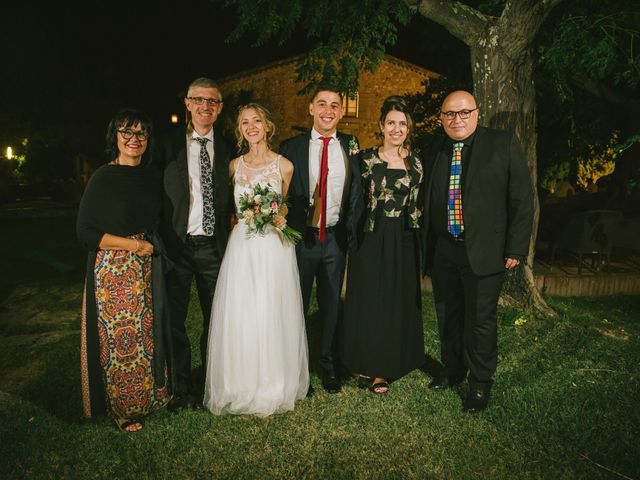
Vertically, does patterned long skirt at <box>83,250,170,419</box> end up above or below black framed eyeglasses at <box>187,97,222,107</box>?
below

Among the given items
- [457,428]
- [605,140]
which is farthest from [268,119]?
[605,140]

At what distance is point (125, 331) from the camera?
12.6 ft

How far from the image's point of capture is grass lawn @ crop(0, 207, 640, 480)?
3467mm

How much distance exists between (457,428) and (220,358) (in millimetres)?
1922

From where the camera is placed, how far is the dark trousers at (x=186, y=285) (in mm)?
4285

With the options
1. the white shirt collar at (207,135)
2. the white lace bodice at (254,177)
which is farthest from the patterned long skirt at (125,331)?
the white shirt collar at (207,135)

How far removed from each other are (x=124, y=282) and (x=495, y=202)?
9.69ft

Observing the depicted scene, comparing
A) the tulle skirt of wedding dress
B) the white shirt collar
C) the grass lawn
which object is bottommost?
the grass lawn

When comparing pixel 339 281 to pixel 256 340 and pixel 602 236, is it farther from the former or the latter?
pixel 602 236

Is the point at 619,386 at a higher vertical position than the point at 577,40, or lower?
lower

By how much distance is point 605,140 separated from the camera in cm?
1198

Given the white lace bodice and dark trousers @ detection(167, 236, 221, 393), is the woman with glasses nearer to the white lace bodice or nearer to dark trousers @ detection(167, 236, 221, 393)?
dark trousers @ detection(167, 236, 221, 393)

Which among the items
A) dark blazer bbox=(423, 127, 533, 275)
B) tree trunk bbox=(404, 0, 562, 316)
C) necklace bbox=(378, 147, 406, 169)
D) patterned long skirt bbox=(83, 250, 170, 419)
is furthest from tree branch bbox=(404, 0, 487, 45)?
patterned long skirt bbox=(83, 250, 170, 419)

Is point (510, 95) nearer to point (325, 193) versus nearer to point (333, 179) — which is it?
point (333, 179)
